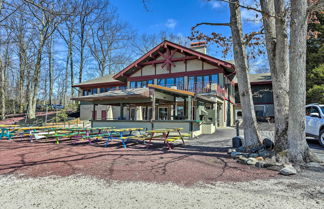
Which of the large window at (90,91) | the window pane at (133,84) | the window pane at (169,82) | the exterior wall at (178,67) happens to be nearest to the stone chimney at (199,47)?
the exterior wall at (178,67)

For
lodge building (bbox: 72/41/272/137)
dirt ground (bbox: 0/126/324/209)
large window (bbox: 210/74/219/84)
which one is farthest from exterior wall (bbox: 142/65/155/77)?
dirt ground (bbox: 0/126/324/209)

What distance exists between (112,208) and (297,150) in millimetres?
4375

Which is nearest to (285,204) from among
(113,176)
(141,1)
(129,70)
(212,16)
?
(113,176)

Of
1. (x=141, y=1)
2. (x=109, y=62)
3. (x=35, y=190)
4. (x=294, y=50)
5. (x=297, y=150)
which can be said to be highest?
(x=109, y=62)

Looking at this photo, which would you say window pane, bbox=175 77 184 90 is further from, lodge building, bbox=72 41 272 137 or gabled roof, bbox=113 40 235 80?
gabled roof, bbox=113 40 235 80

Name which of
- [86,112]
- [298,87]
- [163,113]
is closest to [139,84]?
[163,113]

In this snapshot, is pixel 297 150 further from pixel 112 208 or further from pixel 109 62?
pixel 109 62

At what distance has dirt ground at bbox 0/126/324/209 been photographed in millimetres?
2623

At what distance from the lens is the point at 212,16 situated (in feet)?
28.0

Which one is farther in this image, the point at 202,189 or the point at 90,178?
the point at 90,178

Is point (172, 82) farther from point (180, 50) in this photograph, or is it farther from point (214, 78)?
point (214, 78)

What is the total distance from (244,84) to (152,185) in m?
4.39

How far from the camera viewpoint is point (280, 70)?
5242mm

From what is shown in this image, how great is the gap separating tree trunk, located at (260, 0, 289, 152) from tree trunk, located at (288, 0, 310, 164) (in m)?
0.35
